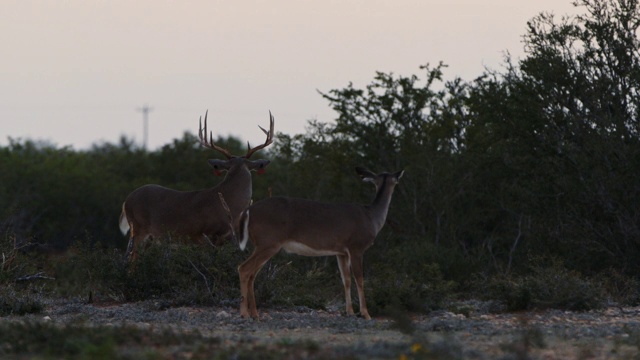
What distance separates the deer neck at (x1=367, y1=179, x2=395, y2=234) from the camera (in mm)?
14969

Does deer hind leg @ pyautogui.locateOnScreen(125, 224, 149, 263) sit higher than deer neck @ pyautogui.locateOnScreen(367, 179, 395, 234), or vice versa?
deer neck @ pyautogui.locateOnScreen(367, 179, 395, 234)

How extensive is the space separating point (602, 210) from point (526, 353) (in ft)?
42.1

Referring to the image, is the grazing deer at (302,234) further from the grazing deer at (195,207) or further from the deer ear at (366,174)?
the grazing deer at (195,207)

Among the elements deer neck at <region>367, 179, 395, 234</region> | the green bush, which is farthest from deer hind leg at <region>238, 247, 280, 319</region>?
the green bush

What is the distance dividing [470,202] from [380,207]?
37.7 feet

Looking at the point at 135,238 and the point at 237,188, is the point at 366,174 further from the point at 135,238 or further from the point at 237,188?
the point at 135,238

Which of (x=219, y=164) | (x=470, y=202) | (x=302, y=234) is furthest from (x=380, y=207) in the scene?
(x=470, y=202)

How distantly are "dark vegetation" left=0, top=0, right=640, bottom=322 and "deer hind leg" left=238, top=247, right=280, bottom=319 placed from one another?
5.05ft

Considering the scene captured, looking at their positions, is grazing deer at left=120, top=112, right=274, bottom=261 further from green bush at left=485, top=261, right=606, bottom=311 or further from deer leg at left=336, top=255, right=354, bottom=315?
green bush at left=485, top=261, right=606, bottom=311

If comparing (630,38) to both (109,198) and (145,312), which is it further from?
(109,198)

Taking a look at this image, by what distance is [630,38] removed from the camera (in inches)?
869

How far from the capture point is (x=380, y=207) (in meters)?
15.2

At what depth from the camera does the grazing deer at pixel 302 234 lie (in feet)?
45.6

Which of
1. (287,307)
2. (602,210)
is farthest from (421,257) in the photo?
(287,307)
